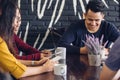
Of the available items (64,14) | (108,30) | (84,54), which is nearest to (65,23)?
(64,14)

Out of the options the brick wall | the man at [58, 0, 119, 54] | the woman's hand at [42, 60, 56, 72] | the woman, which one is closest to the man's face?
the man at [58, 0, 119, 54]

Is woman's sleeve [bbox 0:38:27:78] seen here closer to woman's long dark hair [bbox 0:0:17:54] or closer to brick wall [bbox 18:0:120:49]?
woman's long dark hair [bbox 0:0:17:54]

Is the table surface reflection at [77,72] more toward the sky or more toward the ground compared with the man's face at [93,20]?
more toward the ground

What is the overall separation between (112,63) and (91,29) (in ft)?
5.00

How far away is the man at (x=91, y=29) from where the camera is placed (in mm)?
2660

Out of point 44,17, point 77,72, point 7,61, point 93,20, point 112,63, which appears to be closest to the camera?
point 112,63

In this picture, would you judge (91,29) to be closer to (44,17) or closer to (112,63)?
(44,17)

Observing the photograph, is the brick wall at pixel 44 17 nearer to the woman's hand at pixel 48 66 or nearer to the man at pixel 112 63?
the woman's hand at pixel 48 66

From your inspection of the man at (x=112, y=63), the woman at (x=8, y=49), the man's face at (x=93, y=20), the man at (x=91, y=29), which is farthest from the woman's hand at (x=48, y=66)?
the man's face at (x=93, y=20)

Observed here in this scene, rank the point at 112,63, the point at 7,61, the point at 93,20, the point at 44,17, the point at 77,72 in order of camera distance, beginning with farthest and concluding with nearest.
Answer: the point at 44,17
the point at 93,20
the point at 77,72
the point at 7,61
the point at 112,63

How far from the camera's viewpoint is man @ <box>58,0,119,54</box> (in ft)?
8.73

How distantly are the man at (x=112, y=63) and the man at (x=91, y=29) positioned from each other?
1.25 meters

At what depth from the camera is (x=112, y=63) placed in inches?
50.1

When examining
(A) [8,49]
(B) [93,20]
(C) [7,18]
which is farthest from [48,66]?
(B) [93,20]
